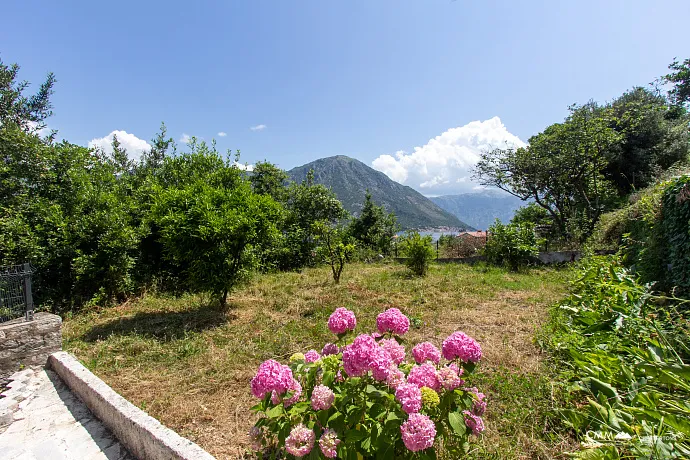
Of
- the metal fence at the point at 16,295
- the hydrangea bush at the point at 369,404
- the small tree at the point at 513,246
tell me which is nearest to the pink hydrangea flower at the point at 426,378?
the hydrangea bush at the point at 369,404

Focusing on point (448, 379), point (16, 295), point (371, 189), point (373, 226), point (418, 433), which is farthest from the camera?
point (371, 189)

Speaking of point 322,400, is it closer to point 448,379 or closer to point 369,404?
point 369,404

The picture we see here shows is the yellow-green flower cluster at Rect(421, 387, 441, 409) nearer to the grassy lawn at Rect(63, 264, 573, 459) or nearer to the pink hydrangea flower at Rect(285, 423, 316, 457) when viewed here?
the pink hydrangea flower at Rect(285, 423, 316, 457)

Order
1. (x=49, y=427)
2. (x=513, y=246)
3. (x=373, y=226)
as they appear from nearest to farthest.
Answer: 1. (x=49, y=427)
2. (x=513, y=246)
3. (x=373, y=226)

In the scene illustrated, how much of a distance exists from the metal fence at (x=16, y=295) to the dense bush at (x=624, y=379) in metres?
5.81

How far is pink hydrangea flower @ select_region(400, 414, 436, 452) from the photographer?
1172 millimetres

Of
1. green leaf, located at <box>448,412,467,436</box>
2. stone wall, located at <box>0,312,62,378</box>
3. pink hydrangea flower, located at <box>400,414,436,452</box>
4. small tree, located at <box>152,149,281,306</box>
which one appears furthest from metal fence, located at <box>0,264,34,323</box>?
green leaf, located at <box>448,412,467,436</box>

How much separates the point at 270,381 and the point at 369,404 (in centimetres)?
51

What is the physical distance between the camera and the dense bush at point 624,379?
1.40 metres

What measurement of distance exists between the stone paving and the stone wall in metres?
0.33

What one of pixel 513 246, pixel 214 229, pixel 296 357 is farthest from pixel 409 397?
pixel 513 246

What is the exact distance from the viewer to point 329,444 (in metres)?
1.24

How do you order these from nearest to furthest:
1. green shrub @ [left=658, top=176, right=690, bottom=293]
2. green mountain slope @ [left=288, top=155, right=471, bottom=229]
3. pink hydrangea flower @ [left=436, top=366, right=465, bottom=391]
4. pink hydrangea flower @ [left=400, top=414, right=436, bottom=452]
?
pink hydrangea flower @ [left=400, top=414, right=436, bottom=452] → pink hydrangea flower @ [left=436, top=366, right=465, bottom=391] → green shrub @ [left=658, top=176, right=690, bottom=293] → green mountain slope @ [left=288, top=155, right=471, bottom=229]

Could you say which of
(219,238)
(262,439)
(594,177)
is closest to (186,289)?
(219,238)
